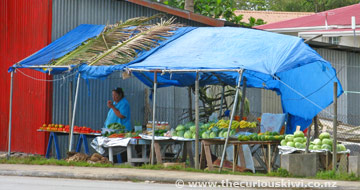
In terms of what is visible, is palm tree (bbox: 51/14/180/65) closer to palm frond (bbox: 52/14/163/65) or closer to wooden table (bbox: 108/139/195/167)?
palm frond (bbox: 52/14/163/65)

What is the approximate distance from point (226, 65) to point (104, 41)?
4014mm

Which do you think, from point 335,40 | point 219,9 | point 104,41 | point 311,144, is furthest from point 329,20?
point 311,144

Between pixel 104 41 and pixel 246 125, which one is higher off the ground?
pixel 104 41

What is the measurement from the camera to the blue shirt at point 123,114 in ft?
60.0

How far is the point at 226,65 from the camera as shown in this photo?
15.3 m

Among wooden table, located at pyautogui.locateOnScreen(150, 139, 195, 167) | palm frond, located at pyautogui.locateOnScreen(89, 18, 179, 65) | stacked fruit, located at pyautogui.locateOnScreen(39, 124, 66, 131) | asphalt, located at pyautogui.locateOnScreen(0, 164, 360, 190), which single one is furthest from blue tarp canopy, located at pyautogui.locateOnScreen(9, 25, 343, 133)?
asphalt, located at pyautogui.locateOnScreen(0, 164, 360, 190)

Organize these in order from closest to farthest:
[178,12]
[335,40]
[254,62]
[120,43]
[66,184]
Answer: [66,184], [254,62], [120,43], [178,12], [335,40]

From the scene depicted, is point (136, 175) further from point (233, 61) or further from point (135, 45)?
point (135, 45)

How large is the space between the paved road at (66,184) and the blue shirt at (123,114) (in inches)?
168

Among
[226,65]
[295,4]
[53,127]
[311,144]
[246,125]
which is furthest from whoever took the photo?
[295,4]

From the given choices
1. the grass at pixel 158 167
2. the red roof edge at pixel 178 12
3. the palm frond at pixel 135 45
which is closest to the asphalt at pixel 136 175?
the grass at pixel 158 167

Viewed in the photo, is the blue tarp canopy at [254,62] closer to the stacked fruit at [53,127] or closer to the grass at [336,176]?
the grass at [336,176]

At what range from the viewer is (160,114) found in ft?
67.3

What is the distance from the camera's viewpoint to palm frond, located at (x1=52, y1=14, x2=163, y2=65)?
17.2 metres
